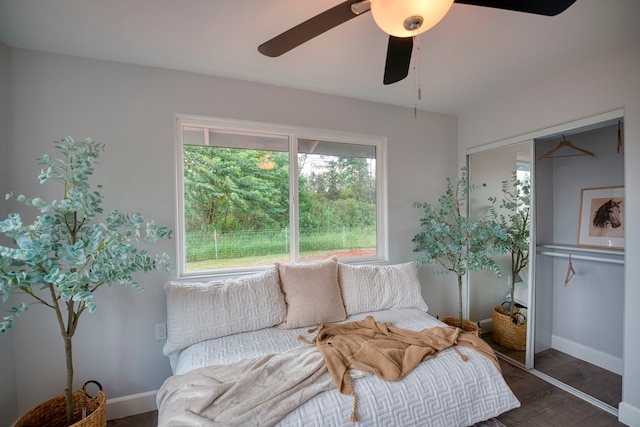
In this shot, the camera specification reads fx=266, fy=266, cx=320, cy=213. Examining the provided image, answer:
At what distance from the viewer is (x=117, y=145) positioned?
6.13ft

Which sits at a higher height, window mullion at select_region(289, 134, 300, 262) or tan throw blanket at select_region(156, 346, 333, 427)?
window mullion at select_region(289, 134, 300, 262)

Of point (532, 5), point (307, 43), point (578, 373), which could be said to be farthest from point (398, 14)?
point (578, 373)

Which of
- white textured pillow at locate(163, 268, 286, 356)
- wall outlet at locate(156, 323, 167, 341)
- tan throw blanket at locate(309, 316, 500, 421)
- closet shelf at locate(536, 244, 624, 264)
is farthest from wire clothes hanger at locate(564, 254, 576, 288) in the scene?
wall outlet at locate(156, 323, 167, 341)

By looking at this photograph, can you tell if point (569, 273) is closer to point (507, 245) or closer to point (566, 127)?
point (507, 245)

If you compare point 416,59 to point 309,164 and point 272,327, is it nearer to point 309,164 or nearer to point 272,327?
point 309,164

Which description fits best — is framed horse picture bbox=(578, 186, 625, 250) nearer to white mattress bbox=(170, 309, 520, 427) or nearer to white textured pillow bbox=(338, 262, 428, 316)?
white textured pillow bbox=(338, 262, 428, 316)

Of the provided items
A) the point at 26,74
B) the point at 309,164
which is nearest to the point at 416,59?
the point at 309,164

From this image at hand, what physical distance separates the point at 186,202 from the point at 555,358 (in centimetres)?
362

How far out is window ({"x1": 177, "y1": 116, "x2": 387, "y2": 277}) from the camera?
2.15m

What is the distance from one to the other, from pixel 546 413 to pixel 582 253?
4.63 ft

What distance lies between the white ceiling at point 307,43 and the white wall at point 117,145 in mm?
133

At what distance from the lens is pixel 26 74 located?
1.70 m

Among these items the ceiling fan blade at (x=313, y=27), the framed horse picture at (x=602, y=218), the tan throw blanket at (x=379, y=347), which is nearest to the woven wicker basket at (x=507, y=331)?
the framed horse picture at (x=602, y=218)

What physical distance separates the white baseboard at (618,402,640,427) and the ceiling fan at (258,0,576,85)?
2.41 metres
